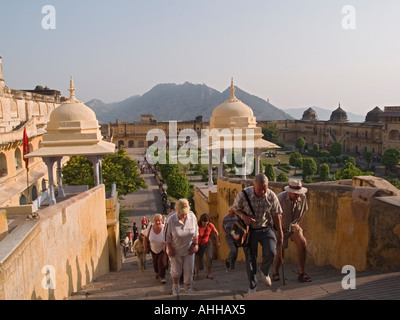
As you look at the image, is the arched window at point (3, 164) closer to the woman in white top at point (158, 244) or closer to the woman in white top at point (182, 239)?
the woman in white top at point (158, 244)

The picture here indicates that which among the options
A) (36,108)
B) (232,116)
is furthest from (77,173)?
(36,108)

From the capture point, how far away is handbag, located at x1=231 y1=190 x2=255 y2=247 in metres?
4.41

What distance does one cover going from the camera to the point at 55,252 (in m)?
4.76

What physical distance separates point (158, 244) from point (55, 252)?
150 centimetres

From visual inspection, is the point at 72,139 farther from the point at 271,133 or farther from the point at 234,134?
the point at 271,133

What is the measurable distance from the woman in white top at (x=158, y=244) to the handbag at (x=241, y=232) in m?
1.20

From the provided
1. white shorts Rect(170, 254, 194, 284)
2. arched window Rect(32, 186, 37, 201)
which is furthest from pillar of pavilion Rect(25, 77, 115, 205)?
arched window Rect(32, 186, 37, 201)

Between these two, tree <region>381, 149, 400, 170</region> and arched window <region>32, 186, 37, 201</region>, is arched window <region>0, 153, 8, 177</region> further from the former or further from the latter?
tree <region>381, 149, 400, 170</region>

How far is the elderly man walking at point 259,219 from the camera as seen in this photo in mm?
4270

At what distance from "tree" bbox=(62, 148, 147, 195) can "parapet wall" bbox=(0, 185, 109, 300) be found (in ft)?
33.2
